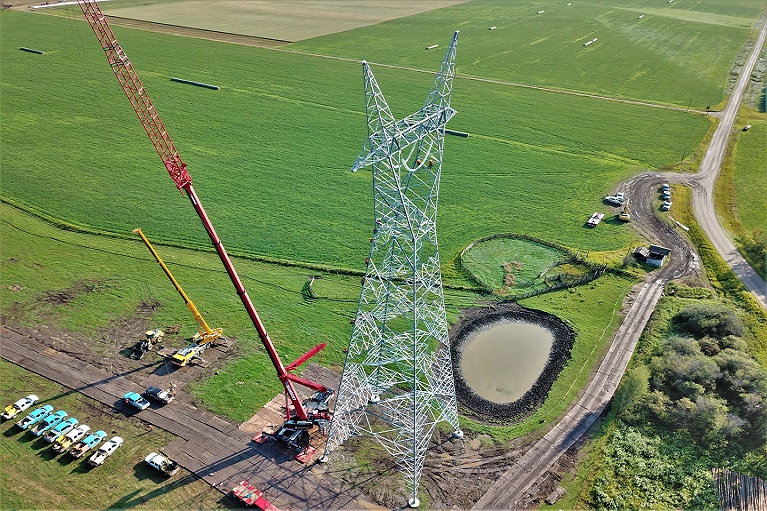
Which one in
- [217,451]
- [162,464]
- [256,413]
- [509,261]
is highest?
[509,261]

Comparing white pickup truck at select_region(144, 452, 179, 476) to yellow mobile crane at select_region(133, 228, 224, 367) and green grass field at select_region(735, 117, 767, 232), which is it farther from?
green grass field at select_region(735, 117, 767, 232)

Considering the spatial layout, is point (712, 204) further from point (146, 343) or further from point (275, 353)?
point (146, 343)

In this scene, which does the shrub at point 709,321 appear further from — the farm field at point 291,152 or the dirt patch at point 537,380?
the farm field at point 291,152

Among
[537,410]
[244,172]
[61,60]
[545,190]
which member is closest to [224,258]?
[537,410]

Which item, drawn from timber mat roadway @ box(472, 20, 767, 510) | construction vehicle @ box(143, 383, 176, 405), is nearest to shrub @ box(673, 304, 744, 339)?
timber mat roadway @ box(472, 20, 767, 510)


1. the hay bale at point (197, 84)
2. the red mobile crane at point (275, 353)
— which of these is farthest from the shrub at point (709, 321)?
the hay bale at point (197, 84)

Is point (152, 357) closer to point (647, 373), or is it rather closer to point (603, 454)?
point (603, 454)

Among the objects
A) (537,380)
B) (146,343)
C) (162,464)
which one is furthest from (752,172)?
(162,464)
